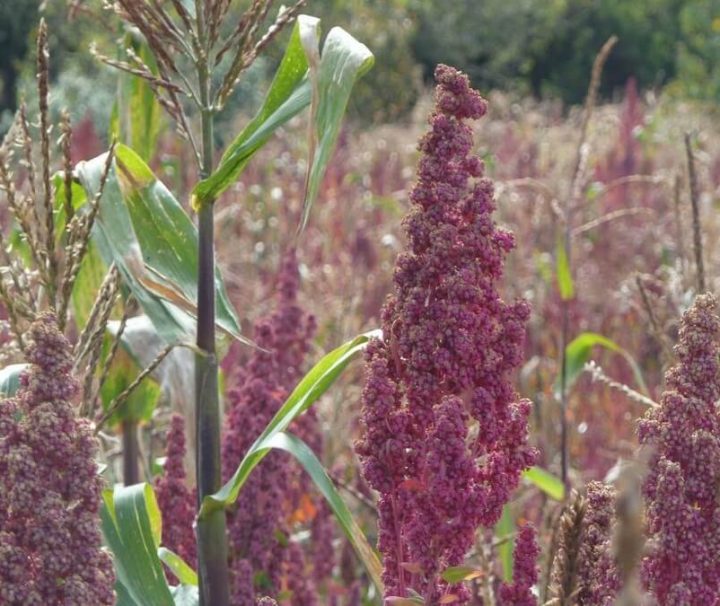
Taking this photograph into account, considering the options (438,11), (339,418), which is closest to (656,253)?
(339,418)

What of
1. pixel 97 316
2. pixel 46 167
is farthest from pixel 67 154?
pixel 97 316

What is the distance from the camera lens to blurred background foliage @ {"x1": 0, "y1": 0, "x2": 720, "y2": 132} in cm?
1399

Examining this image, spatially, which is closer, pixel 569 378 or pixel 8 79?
pixel 569 378

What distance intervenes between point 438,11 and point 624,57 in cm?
596

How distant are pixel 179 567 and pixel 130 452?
1.99 ft

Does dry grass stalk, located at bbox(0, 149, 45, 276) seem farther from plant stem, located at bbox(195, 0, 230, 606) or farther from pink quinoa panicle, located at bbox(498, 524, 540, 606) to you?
Answer: pink quinoa panicle, located at bbox(498, 524, 540, 606)

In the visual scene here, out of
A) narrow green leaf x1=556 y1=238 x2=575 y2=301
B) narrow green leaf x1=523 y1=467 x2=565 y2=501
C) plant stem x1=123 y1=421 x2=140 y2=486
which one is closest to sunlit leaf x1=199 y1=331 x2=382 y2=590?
plant stem x1=123 y1=421 x2=140 y2=486

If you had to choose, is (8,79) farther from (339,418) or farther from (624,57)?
(624,57)

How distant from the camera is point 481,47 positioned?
2505 centimetres

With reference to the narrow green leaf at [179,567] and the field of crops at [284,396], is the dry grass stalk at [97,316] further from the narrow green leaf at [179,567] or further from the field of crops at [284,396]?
the narrow green leaf at [179,567]

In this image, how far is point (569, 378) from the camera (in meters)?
3.33

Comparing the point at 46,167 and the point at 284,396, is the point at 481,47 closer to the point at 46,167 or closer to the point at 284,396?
the point at 284,396

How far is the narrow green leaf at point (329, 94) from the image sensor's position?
1.65 meters

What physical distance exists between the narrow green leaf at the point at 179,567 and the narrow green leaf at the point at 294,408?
0.80 feet
